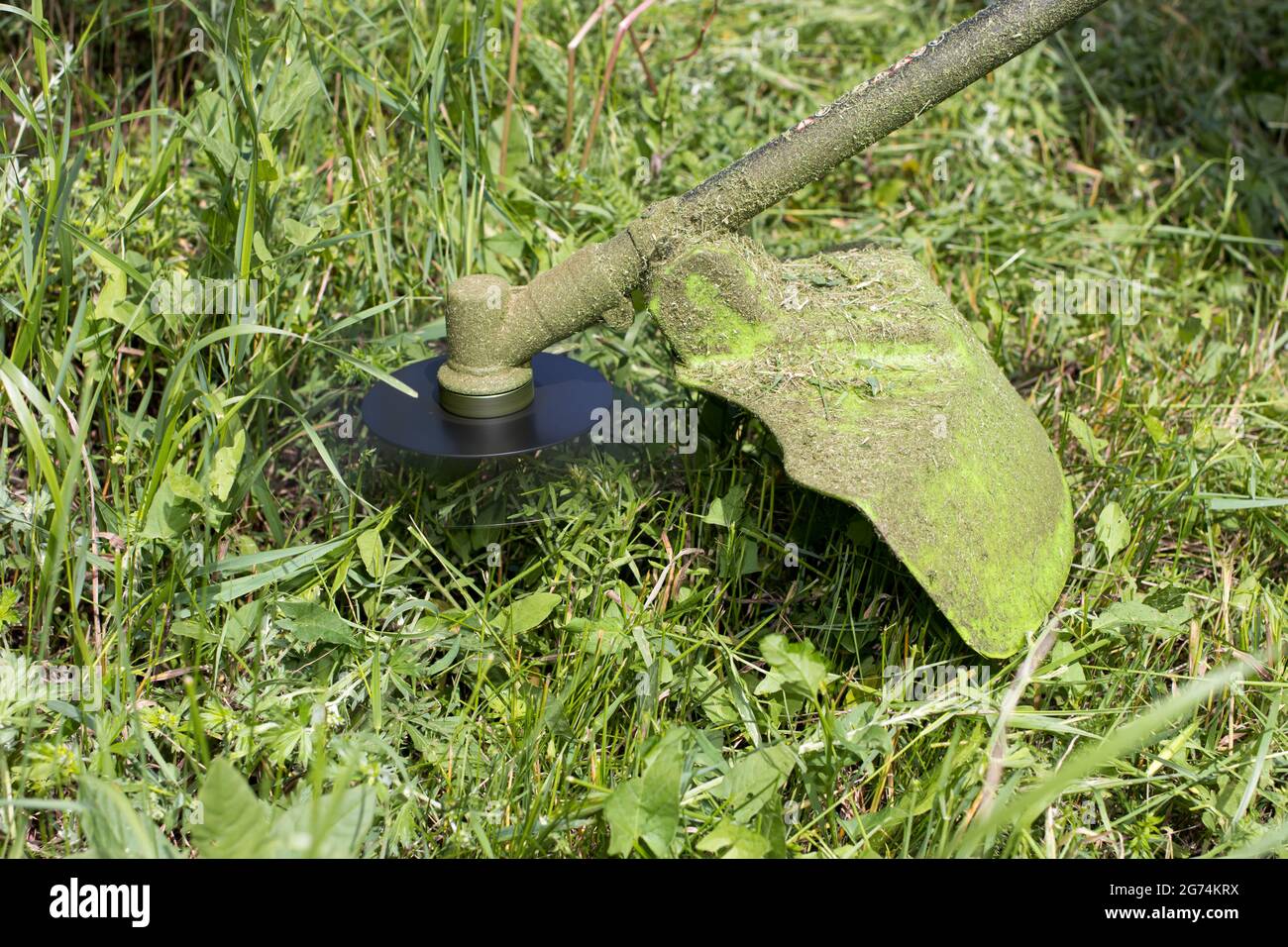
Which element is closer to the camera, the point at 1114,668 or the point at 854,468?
the point at 854,468

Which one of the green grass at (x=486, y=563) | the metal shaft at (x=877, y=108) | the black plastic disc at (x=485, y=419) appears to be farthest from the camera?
the black plastic disc at (x=485, y=419)

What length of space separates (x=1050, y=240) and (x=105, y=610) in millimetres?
2800

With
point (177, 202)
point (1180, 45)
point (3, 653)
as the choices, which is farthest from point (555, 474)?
point (1180, 45)

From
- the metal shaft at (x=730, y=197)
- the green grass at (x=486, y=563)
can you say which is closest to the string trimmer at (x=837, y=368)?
the metal shaft at (x=730, y=197)

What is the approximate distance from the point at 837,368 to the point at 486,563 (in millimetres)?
819

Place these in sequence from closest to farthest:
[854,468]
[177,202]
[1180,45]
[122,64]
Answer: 1. [854,468]
2. [177,202]
3. [122,64]
4. [1180,45]

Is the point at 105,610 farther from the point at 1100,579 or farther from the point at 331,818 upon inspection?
the point at 1100,579

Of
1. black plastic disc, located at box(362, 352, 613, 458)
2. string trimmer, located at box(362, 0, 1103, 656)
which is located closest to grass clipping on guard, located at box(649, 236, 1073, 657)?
string trimmer, located at box(362, 0, 1103, 656)

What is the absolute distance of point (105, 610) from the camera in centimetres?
217

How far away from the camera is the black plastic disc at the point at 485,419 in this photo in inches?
86.5

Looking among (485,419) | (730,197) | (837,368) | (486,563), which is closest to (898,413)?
(837,368)

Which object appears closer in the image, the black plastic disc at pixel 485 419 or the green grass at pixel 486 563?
the green grass at pixel 486 563

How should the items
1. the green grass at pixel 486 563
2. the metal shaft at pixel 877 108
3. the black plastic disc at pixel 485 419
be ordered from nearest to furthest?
1. the green grass at pixel 486 563
2. the metal shaft at pixel 877 108
3. the black plastic disc at pixel 485 419

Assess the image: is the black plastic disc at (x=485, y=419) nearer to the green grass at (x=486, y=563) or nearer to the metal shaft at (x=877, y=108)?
the green grass at (x=486, y=563)
